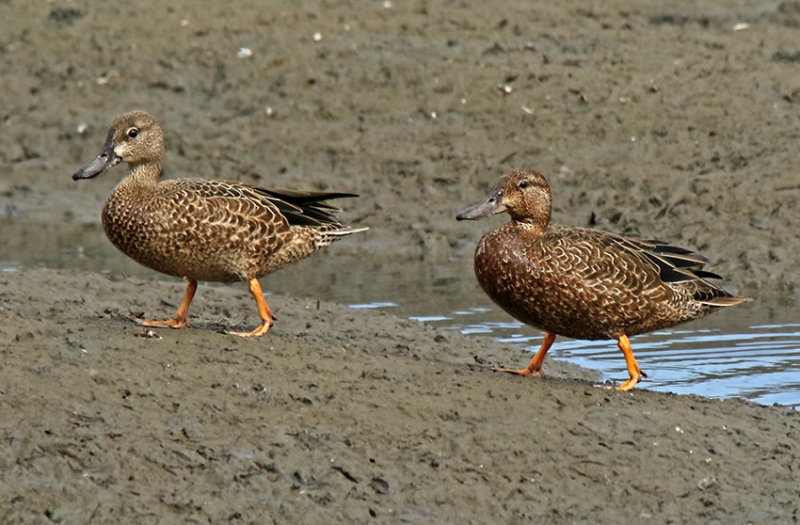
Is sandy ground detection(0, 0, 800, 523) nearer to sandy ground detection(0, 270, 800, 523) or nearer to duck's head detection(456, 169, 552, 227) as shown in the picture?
sandy ground detection(0, 270, 800, 523)

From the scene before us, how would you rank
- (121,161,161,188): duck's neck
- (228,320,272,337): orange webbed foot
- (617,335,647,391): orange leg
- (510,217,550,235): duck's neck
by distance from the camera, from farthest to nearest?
(121,161,161,188): duck's neck, (228,320,272,337): orange webbed foot, (510,217,550,235): duck's neck, (617,335,647,391): orange leg

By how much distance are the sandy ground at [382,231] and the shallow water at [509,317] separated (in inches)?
5.1

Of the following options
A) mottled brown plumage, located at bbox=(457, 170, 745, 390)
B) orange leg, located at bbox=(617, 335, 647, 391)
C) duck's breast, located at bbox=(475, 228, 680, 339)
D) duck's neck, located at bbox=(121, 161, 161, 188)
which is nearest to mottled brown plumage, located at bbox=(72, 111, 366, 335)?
duck's neck, located at bbox=(121, 161, 161, 188)

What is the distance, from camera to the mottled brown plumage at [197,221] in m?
7.34

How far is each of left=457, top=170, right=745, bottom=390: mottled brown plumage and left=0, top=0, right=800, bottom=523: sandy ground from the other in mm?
367

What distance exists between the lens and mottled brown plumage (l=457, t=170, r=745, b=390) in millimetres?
6980

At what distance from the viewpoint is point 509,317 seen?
9828 mm

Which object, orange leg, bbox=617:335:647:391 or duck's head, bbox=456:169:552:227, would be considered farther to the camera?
duck's head, bbox=456:169:552:227

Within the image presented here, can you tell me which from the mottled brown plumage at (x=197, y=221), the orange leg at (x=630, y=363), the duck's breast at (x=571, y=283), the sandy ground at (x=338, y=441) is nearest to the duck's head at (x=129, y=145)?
the mottled brown plumage at (x=197, y=221)

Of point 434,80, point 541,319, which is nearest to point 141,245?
point 541,319

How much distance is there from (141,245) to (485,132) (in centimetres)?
610

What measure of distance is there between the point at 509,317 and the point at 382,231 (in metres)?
2.41

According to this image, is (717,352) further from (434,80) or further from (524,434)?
(434,80)

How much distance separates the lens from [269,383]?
254 inches
